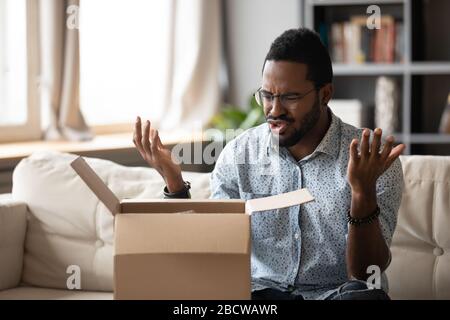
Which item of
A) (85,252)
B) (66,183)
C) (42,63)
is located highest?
(42,63)

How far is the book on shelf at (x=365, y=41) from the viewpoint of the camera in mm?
4270

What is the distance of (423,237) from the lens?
7.23 ft

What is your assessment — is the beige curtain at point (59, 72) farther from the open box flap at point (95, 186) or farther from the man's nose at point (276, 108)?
the open box flap at point (95, 186)

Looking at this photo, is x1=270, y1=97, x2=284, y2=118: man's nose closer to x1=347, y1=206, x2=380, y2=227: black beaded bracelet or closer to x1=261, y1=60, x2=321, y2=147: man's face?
x1=261, y1=60, x2=321, y2=147: man's face

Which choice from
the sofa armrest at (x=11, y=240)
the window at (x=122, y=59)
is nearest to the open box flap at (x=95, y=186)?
the sofa armrest at (x=11, y=240)

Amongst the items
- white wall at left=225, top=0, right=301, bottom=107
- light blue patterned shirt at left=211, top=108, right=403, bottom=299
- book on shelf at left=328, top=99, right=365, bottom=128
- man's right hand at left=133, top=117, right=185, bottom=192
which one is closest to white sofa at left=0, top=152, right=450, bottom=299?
light blue patterned shirt at left=211, top=108, right=403, bottom=299

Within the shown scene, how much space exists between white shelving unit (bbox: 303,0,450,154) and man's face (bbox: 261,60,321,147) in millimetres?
2320

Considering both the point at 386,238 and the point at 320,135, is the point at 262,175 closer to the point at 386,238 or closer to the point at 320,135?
the point at 320,135

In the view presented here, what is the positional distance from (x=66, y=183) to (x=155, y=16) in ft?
6.76

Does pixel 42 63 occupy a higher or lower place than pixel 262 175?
higher

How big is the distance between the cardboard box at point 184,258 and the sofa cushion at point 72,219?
101 centimetres

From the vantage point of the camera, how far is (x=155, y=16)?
14.5 ft

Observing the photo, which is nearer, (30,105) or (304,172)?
(304,172)

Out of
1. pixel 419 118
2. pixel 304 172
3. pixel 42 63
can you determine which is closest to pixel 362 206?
pixel 304 172
